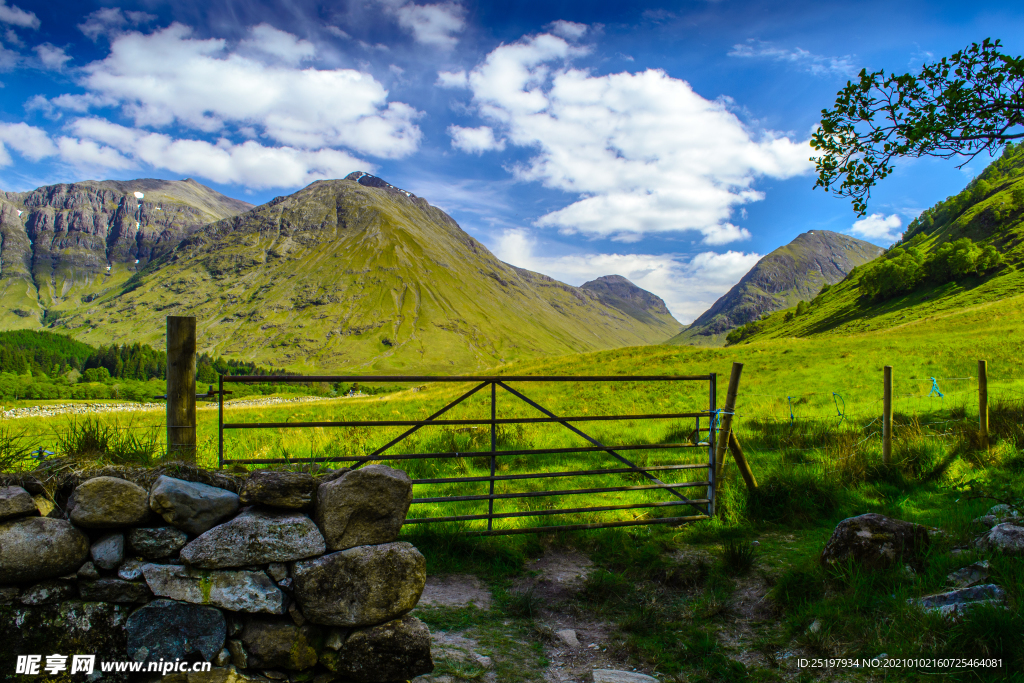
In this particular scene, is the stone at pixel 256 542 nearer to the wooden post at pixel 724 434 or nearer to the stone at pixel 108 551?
the stone at pixel 108 551

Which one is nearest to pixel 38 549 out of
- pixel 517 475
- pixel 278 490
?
pixel 278 490

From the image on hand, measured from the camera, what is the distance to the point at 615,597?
5223 mm

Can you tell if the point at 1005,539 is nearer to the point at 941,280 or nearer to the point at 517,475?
the point at 517,475

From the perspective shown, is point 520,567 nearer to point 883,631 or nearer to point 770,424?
point 883,631

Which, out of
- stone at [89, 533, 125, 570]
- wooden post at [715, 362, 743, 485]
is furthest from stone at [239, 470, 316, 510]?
wooden post at [715, 362, 743, 485]

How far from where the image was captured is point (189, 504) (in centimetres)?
311

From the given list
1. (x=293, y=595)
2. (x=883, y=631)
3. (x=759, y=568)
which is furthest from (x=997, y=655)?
(x=293, y=595)

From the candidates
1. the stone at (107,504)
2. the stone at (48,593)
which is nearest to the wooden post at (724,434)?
the stone at (107,504)

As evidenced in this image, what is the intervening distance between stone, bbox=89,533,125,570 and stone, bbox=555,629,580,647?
3.55 meters

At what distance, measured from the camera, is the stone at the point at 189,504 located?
303cm

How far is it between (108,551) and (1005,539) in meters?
6.91

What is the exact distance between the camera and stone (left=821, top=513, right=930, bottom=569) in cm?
470

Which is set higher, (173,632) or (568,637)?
(173,632)

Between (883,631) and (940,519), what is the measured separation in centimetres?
264
